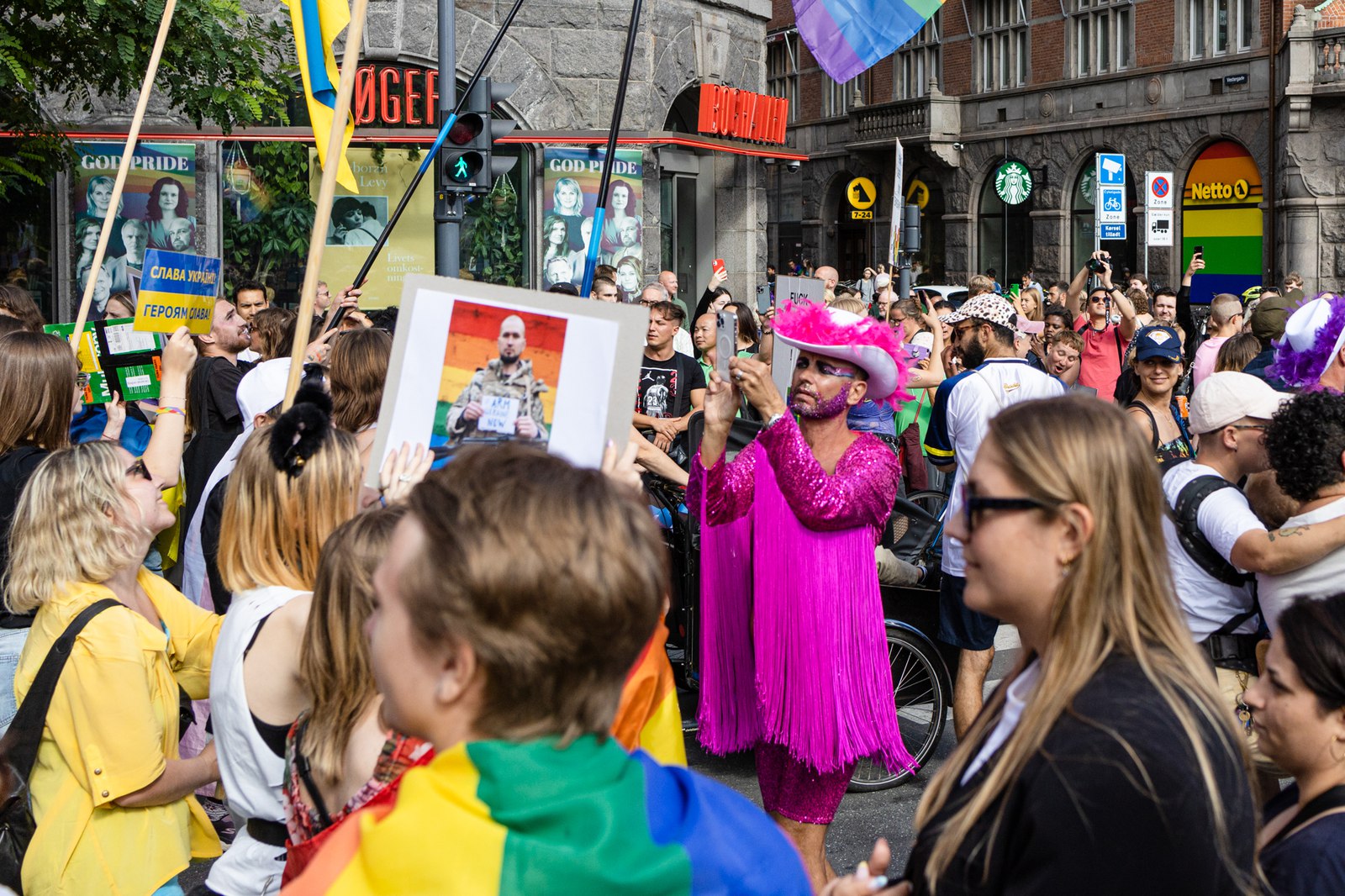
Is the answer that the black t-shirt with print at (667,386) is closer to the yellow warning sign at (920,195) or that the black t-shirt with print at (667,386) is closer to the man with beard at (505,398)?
the man with beard at (505,398)

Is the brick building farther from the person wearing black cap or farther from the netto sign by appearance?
the person wearing black cap

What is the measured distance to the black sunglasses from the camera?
195 centimetres

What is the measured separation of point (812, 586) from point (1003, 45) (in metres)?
33.5

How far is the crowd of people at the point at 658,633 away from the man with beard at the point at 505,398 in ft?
0.05

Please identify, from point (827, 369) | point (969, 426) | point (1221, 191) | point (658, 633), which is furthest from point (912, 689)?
point (1221, 191)

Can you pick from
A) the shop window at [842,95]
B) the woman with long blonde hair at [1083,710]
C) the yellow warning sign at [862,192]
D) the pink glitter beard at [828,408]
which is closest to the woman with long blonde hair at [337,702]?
the woman with long blonde hair at [1083,710]

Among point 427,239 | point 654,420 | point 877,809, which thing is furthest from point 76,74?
point 877,809

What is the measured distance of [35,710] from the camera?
9.96ft

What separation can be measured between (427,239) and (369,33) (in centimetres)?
240

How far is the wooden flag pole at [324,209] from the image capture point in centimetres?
373

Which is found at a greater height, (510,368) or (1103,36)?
(1103,36)

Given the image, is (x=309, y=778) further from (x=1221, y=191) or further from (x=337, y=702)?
(x=1221, y=191)

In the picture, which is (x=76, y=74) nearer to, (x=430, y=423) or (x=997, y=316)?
(x=997, y=316)

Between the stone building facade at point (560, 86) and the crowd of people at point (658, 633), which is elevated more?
the stone building facade at point (560, 86)
